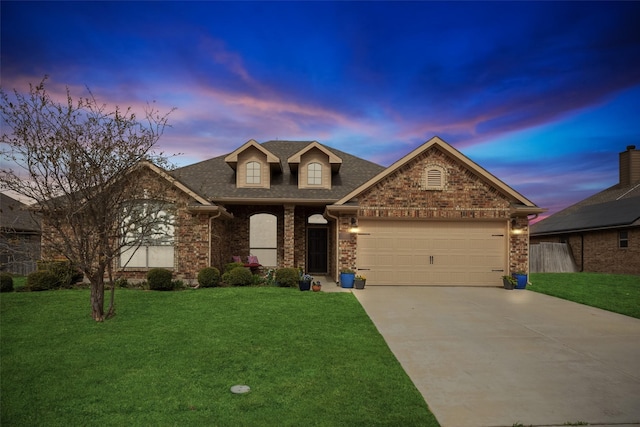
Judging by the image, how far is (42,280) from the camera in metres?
12.9

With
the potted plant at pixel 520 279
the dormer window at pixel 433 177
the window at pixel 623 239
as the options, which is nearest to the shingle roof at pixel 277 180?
the dormer window at pixel 433 177

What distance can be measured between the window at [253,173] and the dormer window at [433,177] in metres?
7.36

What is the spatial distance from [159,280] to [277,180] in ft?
23.5

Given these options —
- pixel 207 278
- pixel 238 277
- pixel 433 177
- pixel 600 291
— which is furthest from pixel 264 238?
pixel 600 291

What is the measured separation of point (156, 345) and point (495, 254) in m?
12.7

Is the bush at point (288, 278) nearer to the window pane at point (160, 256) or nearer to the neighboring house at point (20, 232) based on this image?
the window pane at point (160, 256)

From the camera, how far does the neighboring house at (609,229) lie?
69.6ft

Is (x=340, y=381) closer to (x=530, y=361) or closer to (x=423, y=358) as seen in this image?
(x=423, y=358)

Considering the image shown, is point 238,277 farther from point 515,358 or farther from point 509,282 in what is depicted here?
point 509,282

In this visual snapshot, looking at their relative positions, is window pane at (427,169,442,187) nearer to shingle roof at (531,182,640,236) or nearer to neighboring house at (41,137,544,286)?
neighboring house at (41,137,544,286)

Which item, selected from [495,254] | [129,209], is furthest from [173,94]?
[495,254]

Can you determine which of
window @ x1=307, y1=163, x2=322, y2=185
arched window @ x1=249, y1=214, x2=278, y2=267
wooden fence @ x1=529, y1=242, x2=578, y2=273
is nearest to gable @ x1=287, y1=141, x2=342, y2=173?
window @ x1=307, y1=163, x2=322, y2=185

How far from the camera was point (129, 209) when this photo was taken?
9.38 m

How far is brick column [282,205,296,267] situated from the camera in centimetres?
1633
